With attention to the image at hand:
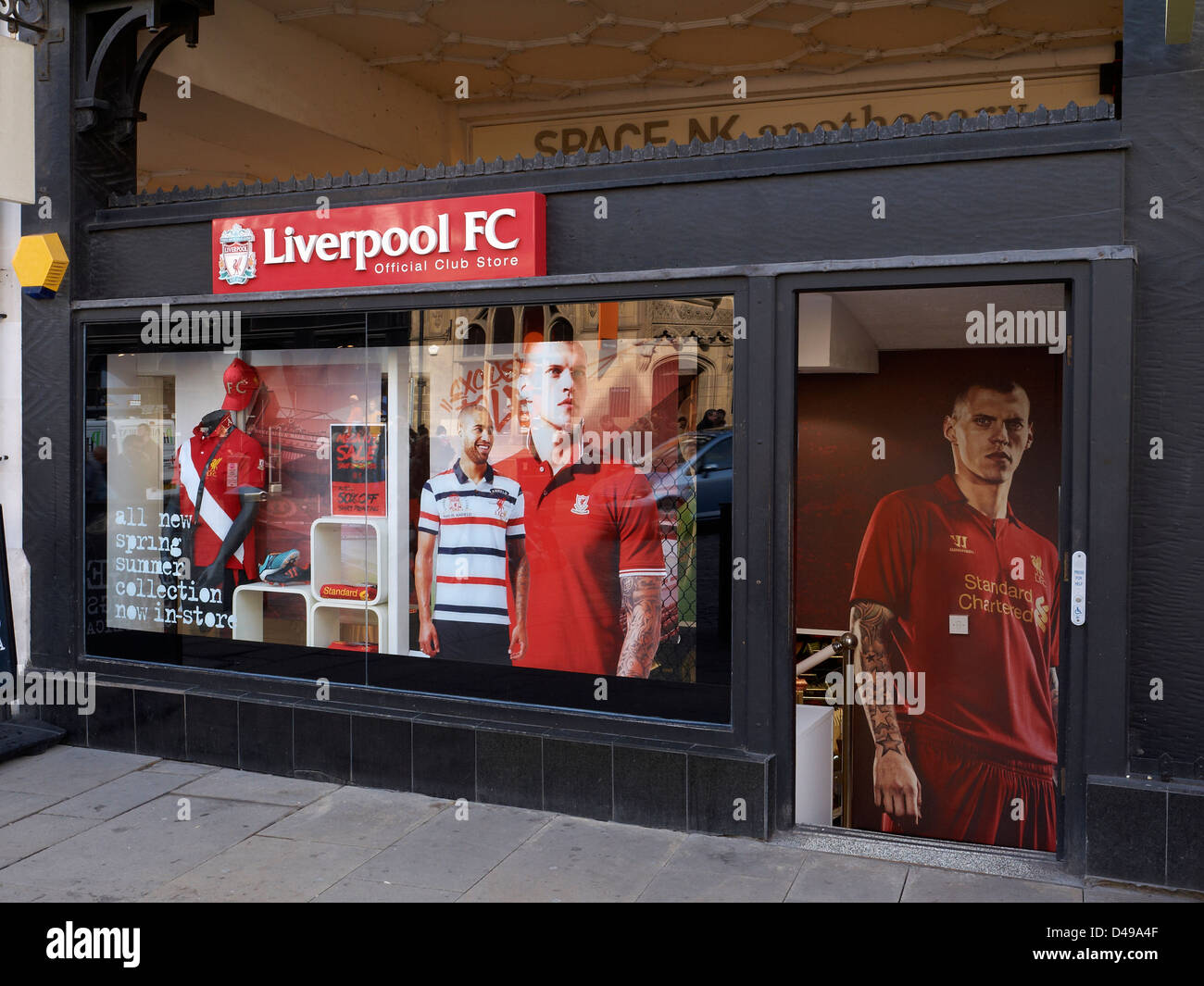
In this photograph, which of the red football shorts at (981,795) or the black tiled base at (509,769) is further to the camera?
the red football shorts at (981,795)

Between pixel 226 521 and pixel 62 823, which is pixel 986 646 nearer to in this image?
pixel 226 521

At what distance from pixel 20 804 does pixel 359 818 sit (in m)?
1.77

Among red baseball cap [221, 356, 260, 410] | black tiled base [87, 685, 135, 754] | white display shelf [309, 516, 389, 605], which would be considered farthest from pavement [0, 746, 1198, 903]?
red baseball cap [221, 356, 260, 410]

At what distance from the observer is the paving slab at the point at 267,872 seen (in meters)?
4.49

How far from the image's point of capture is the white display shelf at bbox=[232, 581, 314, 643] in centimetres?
639

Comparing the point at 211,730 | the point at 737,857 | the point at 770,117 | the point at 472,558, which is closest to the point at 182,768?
the point at 211,730

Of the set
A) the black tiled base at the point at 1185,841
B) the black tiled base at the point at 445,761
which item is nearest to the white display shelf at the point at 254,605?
the black tiled base at the point at 445,761

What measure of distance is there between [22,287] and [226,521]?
6.08 feet

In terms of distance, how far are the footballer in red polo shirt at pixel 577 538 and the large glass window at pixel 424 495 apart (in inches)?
0.4

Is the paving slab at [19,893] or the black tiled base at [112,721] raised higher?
the black tiled base at [112,721]

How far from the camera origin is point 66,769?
618cm

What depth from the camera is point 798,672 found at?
732 cm

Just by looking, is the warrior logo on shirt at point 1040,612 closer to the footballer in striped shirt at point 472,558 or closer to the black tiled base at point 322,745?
the footballer in striped shirt at point 472,558

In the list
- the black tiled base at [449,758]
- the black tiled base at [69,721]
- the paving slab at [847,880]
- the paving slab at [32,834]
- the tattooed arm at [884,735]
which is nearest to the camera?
the paving slab at [847,880]
